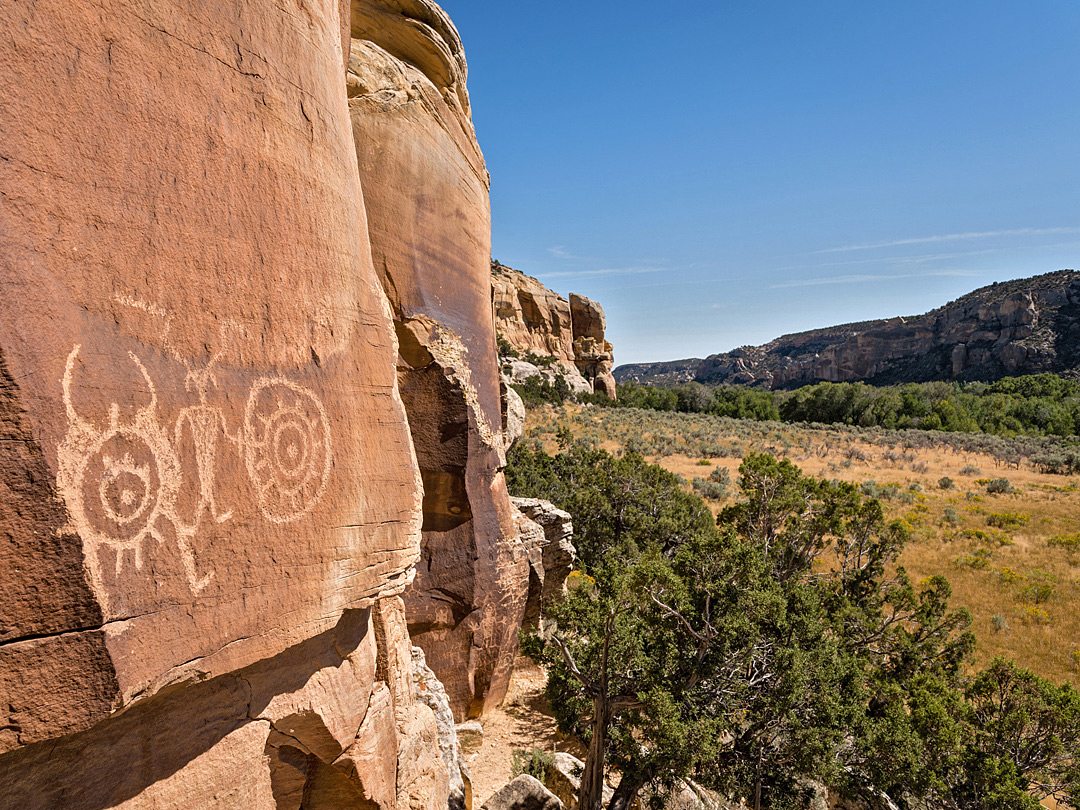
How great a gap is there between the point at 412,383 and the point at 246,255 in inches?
147

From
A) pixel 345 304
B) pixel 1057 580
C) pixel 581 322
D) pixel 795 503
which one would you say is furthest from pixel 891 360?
pixel 345 304

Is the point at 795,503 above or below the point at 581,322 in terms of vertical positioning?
below

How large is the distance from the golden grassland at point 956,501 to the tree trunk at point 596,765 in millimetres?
10321

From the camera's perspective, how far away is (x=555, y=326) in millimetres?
60781

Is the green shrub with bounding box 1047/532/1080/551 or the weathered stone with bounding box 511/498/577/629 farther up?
the weathered stone with bounding box 511/498/577/629

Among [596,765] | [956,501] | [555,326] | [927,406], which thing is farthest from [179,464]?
[927,406]

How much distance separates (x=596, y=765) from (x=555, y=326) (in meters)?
56.5

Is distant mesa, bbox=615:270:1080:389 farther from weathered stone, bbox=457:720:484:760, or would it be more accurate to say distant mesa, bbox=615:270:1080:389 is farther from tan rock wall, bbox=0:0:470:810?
tan rock wall, bbox=0:0:470:810

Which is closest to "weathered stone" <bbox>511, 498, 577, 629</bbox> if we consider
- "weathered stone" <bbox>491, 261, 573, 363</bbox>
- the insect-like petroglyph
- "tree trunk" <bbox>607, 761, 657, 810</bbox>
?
Result: "tree trunk" <bbox>607, 761, 657, 810</bbox>

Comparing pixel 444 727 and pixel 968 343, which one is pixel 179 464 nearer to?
pixel 444 727

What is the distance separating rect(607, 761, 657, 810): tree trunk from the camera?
5762 millimetres

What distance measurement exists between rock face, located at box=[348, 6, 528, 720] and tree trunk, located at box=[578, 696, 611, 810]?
197cm

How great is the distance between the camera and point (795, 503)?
920 cm

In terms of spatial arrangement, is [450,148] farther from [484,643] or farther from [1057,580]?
[1057,580]
